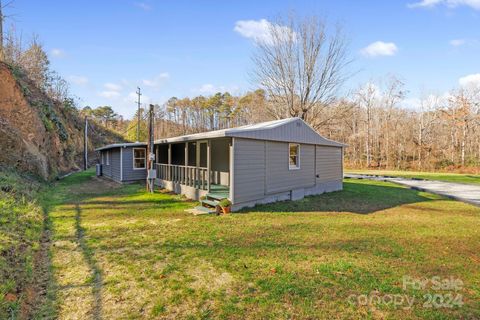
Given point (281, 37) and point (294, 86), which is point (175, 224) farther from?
point (281, 37)

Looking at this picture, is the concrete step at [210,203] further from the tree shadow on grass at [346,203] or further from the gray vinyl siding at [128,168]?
the gray vinyl siding at [128,168]

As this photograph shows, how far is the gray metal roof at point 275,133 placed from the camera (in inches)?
314

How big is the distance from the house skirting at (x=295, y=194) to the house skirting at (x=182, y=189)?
1.62 meters

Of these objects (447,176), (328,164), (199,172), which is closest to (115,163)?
(199,172)

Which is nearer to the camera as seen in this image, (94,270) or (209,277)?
(209,277)

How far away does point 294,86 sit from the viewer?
1984 cm

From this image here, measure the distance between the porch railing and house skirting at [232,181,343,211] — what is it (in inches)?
73.6

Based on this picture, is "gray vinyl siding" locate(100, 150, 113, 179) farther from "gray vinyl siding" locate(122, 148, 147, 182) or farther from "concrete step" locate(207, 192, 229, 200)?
"concrete step" locate(207, 192, 229, 200)

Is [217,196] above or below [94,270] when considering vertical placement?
above

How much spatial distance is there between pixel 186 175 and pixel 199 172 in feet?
1.79

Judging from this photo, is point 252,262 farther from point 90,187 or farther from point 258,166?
point 90,187

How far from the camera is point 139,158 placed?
15.3 metres

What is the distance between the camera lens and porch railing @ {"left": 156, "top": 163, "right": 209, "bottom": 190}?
9.64m

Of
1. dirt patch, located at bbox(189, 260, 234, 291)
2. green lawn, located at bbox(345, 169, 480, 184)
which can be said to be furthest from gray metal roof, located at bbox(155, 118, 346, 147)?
green lawn, located at bbox(345, 169, 480, 184)
